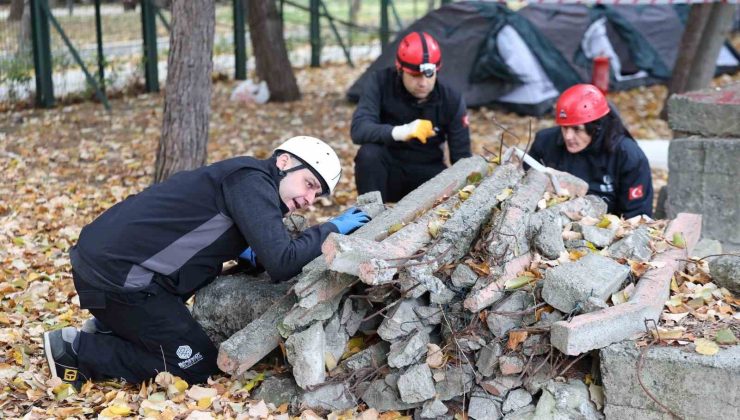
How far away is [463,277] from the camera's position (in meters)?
4.14

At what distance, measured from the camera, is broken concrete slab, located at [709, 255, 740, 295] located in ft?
14.1

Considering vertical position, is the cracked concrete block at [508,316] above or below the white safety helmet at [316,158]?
below

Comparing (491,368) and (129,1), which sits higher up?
(129,1)

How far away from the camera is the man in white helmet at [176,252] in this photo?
4.11 metres

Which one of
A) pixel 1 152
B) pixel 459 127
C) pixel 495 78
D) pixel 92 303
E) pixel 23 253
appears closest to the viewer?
pixel 92 303

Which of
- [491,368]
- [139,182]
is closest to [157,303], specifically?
[491,368]

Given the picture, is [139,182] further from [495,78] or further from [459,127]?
[495,78]

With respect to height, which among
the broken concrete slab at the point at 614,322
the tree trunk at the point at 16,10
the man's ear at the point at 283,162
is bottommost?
the broken concrete slab at the point at 614,322

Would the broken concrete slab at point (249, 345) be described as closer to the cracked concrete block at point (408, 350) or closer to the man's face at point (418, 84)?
the cracked concrete block at point (408, 350)

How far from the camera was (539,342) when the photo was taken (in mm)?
3936

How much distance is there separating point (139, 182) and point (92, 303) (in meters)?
3.96

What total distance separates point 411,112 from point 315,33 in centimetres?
879

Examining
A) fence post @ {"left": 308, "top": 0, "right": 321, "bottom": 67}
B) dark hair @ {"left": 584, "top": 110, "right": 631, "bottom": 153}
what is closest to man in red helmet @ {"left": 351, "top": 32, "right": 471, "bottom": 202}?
dark hair @ {"left": 584, "top": 110, "right": 631, "bottom": 153}

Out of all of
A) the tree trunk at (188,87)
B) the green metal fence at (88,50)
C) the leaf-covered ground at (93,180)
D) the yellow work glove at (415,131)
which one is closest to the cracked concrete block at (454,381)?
the leaf-covered ground at (93,180)
